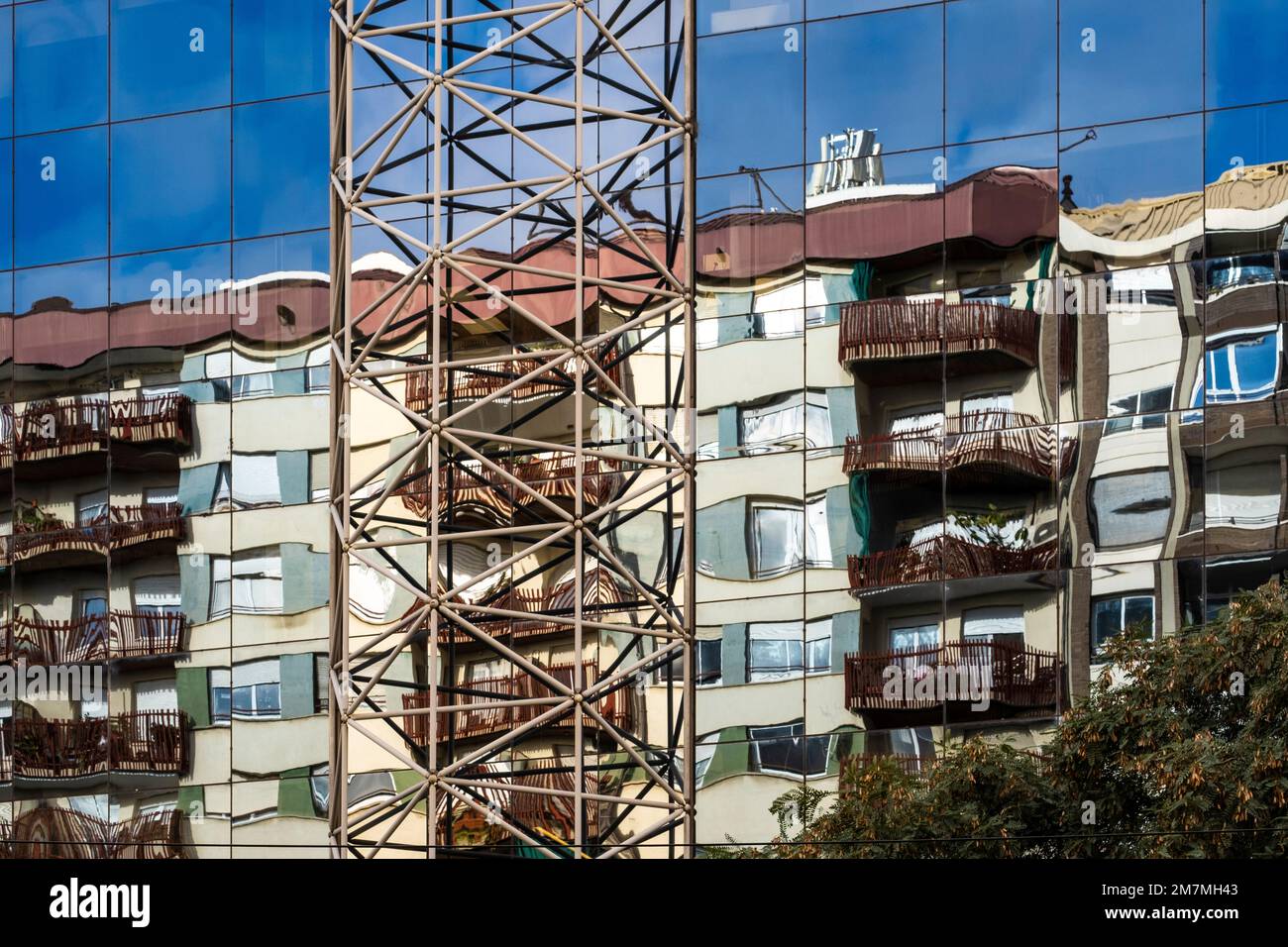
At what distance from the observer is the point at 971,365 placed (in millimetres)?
20234

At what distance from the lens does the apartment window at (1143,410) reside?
19594 mm

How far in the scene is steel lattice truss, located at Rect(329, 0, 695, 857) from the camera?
2002cm

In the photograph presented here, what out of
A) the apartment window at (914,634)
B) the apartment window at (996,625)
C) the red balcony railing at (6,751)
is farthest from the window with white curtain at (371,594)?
the apartment window at (996,625)

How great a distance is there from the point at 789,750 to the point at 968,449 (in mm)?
3564

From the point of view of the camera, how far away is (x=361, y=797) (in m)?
21.5

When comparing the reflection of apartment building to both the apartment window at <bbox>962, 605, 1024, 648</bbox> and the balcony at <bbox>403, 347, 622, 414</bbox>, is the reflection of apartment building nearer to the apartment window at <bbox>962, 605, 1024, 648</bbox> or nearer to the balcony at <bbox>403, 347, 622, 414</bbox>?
the balcony at <bbox>403, 347, 622, 414</bbox>

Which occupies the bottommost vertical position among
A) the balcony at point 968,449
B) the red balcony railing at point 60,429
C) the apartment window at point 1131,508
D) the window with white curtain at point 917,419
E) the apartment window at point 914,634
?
the apartment window at point 914,634

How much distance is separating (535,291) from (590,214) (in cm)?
108

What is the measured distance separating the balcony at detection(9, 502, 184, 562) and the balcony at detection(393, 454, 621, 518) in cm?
301

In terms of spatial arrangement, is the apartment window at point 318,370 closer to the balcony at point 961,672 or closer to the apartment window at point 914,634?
the balcony at point 961,672

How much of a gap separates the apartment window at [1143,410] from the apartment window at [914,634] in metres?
2.63
